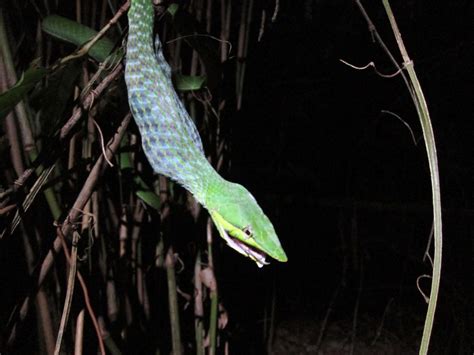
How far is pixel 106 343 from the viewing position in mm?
822

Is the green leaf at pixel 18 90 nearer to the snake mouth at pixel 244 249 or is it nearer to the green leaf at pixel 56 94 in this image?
the green leaf at pixel 56 94

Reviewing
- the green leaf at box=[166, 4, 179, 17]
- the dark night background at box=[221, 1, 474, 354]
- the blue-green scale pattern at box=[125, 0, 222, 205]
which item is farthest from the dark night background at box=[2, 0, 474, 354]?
the blue-green scale pattern at box=[125, 0, 222, 205]

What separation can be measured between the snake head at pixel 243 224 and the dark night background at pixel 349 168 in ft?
3.76

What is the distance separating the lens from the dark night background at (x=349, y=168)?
1710 millimetres

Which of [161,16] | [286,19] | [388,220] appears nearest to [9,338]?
[161,16]

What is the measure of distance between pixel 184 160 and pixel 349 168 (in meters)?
1.54

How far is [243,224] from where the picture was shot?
524 millimetres

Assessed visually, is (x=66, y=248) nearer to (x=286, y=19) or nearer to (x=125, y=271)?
(x=125, y=271)

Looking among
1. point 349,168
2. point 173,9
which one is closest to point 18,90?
point 173,9

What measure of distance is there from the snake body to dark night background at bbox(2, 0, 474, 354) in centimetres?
114

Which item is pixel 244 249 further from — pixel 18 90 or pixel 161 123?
Result: pixel 18 90

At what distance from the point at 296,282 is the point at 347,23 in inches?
39.0

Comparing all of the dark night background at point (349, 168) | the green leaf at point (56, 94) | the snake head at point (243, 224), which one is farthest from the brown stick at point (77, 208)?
the dark night background at point (349, 168)

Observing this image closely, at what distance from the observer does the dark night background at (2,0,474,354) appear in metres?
1.71
